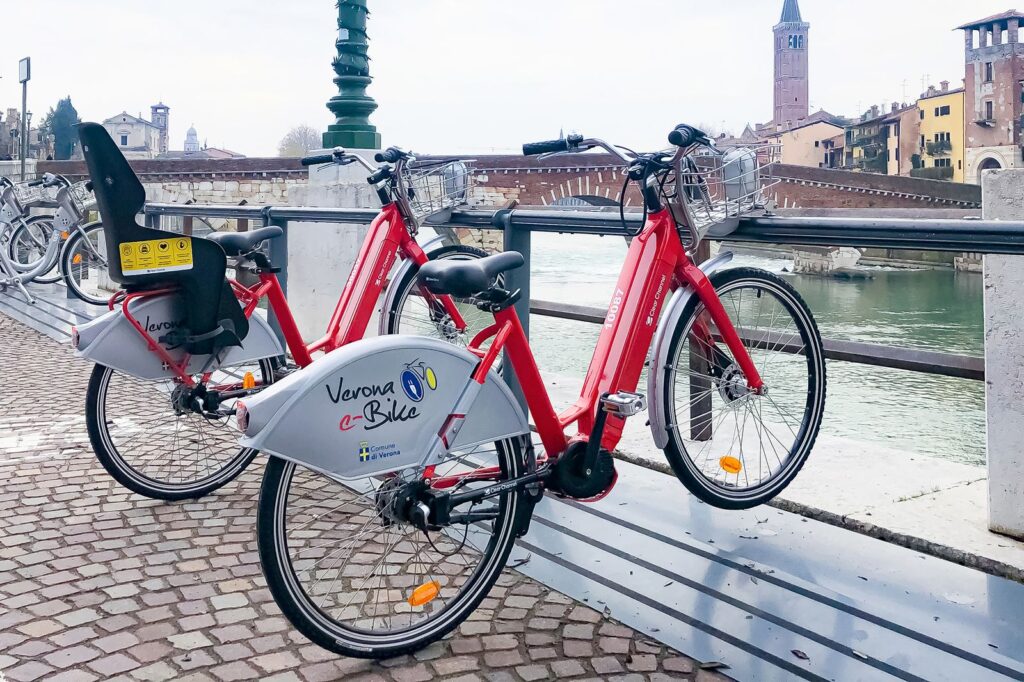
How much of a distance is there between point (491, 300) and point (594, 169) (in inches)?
1326

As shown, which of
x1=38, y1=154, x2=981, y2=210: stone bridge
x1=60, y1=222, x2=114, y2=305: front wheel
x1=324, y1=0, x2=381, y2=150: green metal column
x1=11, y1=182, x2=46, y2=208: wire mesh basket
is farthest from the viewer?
x1=38, y1=154, x2=981, y2=210: stone bridge

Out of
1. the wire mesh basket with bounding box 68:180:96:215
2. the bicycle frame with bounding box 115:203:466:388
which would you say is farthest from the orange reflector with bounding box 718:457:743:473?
the wire mesh basket with bounding box 68:180:96:215

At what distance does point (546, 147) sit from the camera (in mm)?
2859

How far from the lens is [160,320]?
10.6 ft

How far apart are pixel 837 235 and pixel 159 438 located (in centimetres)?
228

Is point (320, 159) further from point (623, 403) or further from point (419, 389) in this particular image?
point (419, 389)

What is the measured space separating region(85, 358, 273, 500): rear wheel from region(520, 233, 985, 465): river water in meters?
1.79

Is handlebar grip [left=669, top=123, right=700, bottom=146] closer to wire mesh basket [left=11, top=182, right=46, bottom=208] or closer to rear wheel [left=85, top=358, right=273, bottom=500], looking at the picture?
rear wheel [left=85, top=358, right=273, bottom=500]

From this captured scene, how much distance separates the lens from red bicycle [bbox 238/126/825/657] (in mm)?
2123

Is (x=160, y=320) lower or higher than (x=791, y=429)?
higher

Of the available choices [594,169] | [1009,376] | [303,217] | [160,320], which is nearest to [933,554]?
[1009,376]

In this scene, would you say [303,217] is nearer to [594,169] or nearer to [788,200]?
[594,169]

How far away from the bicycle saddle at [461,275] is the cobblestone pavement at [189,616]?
81 centimetres

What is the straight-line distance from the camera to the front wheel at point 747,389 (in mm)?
3033
